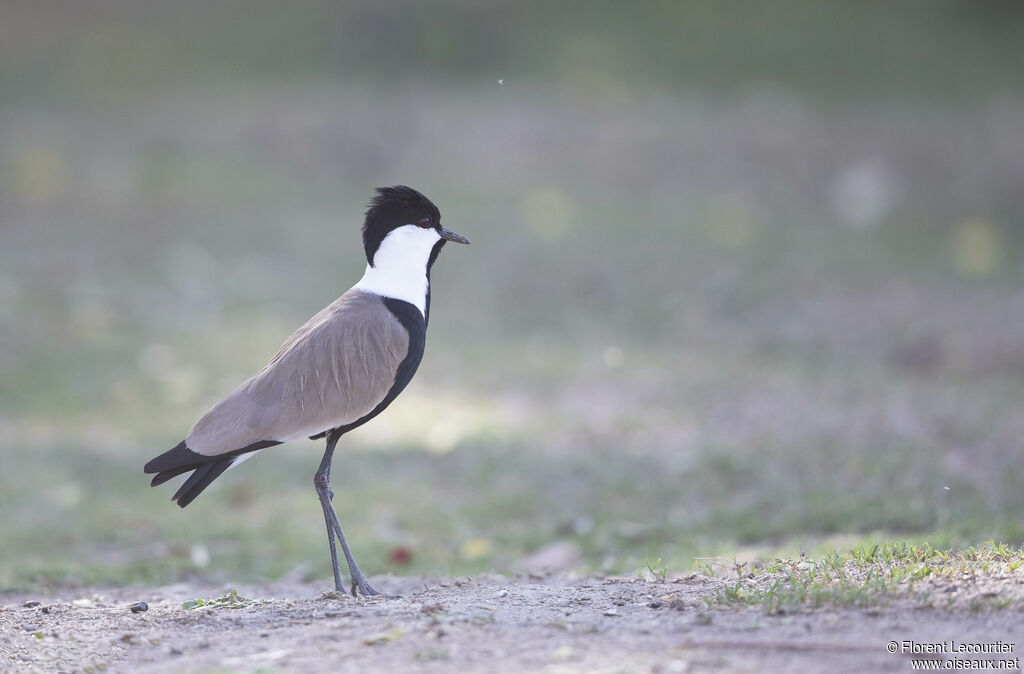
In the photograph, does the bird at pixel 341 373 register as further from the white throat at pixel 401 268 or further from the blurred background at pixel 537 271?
the blurred background at pixel 537 271

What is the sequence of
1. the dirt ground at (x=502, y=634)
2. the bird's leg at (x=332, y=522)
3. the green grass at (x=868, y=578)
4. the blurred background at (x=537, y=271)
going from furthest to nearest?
the blurred background at (x=537, y=271), the bird's leg at (x=332, y=522), the green grass at (x=868, y=578), the dirt ground at (x=502, y=634)

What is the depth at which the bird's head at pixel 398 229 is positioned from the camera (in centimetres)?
528

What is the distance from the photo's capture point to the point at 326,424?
4965 mm

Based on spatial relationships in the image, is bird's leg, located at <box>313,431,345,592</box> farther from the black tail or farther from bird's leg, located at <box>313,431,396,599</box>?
the black tail

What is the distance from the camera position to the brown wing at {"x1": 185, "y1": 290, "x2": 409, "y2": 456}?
480cm

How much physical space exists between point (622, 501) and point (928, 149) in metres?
9.63

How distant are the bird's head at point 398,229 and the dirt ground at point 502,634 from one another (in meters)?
1.48

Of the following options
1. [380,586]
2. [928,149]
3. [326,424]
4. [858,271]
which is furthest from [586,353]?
[928,149]

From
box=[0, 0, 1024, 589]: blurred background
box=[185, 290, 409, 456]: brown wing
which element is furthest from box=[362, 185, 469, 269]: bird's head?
box=[0, 0, 1024, 589]: blurred background

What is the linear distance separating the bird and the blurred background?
150 centimetres

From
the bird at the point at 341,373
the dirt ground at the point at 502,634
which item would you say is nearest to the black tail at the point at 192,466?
the bird at the point at 341,373

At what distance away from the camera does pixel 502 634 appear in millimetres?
3896

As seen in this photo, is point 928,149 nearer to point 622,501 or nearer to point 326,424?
point 622,501

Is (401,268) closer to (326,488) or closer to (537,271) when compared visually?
(326,488)
